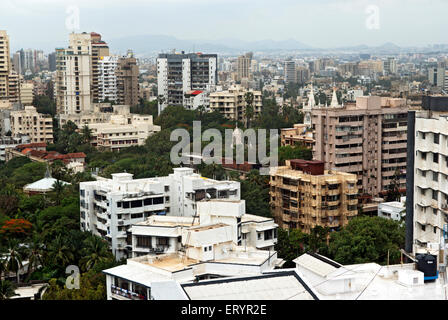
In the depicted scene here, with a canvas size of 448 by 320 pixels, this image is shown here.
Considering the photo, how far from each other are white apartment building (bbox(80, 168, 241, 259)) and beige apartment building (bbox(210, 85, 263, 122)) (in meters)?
13.1

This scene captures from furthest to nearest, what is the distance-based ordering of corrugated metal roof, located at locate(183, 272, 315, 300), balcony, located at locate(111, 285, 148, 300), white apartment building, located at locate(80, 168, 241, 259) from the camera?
white apartment building, located at locate(80, 168, 241, 259)
balcony, located at locate(111, 285, 148, 300)
corrugated metal roof, located at locate(183, 272, 315, 300)

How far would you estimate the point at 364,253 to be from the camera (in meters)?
8.57

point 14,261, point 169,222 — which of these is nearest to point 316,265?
point 169,222

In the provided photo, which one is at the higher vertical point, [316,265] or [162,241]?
[316,265]

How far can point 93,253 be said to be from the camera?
8.59 m

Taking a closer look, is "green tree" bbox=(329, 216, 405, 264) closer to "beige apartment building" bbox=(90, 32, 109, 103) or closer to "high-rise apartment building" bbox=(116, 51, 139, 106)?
"beige apartment building" bbox=(90, 32, 109, 103)

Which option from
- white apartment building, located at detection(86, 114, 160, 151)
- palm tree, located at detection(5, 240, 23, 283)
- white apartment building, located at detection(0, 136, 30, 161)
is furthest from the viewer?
white apartment building, located at detection(0, 136, 30, 161)

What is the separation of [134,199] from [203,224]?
1931mm

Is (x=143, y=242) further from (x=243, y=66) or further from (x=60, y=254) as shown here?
(x=243, y=66)

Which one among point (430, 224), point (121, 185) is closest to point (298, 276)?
point (430, 224)

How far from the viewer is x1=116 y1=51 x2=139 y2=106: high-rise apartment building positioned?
30891 millimetres

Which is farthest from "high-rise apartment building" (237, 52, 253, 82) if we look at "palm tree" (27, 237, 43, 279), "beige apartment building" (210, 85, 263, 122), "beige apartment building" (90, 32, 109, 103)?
"palm tree" (27, 237, 43, 279)

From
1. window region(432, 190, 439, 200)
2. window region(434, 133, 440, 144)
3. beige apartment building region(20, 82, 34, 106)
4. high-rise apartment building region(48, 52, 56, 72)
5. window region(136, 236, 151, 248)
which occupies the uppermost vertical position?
high-rise apartment building region(48, 52, 56, 72)

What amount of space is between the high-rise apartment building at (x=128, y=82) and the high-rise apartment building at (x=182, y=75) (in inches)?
57.7
